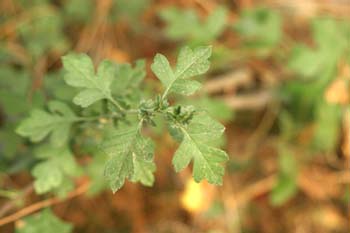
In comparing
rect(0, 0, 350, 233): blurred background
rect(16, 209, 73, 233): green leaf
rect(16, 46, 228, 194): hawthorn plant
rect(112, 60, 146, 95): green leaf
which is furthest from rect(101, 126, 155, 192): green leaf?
rect(0, 0, 350, 233): blurred background

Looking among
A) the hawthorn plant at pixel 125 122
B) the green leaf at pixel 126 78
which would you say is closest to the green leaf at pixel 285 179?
the hawthorn plant at pixel 125 122

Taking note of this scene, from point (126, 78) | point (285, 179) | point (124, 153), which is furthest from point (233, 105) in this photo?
point (124, 153)

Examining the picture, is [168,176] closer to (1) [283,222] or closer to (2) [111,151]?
(1) [283,222]

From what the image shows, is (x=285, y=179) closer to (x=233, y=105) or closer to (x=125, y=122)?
(x=233, y=105)

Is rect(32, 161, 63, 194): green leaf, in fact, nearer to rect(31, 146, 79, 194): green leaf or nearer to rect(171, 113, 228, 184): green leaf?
rect(31, 146, 79, 194): green leaf

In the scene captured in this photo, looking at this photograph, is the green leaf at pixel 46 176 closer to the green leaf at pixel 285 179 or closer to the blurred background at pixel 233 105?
the blurred background at pixel 233 105
